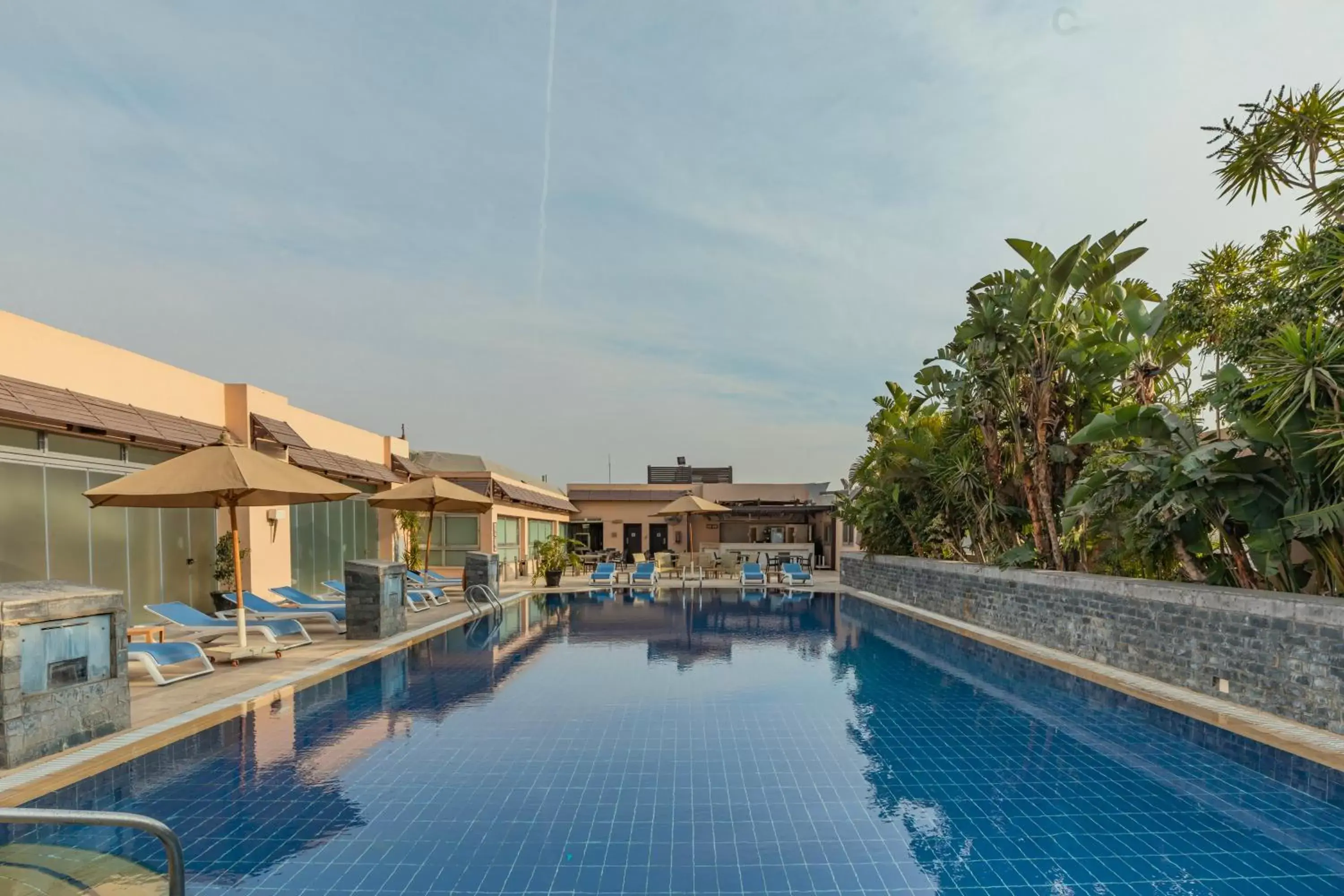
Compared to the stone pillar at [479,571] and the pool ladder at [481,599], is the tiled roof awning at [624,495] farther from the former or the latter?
the pool ladder at [481,599]

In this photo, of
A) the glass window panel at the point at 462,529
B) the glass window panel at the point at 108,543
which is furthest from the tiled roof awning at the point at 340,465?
the glass window panel at the point at 108,543

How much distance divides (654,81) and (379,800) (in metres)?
12.0

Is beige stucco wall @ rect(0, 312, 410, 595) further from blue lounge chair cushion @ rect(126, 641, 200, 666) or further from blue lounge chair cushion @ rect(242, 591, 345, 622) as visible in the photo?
blue lounge chair cushion @ rect(126, 641, 200, 666)

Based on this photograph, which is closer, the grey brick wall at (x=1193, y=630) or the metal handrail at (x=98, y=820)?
the metal handrail at (x=98, y=820)

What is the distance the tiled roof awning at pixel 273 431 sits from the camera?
1337 cm

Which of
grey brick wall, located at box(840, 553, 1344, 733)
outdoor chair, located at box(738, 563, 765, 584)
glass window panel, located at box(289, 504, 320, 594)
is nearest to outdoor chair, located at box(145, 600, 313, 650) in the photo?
glass window panel, located at box(289, 504, 320, 594)

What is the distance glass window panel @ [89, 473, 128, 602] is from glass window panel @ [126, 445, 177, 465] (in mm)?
430

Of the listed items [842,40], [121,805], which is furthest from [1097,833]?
[842,40]

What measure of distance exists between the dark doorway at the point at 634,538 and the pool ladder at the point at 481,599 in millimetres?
16295

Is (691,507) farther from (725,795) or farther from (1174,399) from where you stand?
(725,795)

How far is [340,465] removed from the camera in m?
15.9

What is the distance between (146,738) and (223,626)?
4371mm

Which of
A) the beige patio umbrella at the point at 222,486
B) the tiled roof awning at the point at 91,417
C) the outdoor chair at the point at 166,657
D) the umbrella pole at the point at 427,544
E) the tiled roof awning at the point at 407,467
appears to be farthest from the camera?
the tiled roof awning at the point at 407,467

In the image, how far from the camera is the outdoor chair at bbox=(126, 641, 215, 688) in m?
7.16
